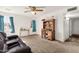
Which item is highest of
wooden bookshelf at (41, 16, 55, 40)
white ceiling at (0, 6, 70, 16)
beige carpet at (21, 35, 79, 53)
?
white ceiling at (0, 6, 70, 16)

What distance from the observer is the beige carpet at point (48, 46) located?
71.1 inches

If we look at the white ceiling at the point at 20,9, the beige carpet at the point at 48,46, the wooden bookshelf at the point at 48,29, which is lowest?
the beige carpet at the point at 48,46

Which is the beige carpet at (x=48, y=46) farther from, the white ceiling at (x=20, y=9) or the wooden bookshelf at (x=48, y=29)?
the white ceiling at (x=20, y=9)

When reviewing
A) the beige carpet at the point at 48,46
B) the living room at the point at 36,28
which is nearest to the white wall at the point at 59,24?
the living room at the point at 36,28

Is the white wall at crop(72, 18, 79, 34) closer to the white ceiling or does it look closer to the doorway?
the doorway

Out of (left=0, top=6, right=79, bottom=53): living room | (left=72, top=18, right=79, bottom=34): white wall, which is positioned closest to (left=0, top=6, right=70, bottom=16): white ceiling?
(left=0, top=6, right=79, bottom=53): living room

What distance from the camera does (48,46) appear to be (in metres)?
1.86

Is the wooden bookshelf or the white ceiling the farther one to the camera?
the wooden bookshelf

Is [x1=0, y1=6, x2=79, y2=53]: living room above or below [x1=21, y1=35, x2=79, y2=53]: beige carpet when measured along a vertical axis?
above

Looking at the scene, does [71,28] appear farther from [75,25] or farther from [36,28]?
[36,28]

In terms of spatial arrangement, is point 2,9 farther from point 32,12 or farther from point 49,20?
point 49,20

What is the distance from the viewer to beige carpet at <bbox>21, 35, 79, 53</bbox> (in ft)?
5.92
